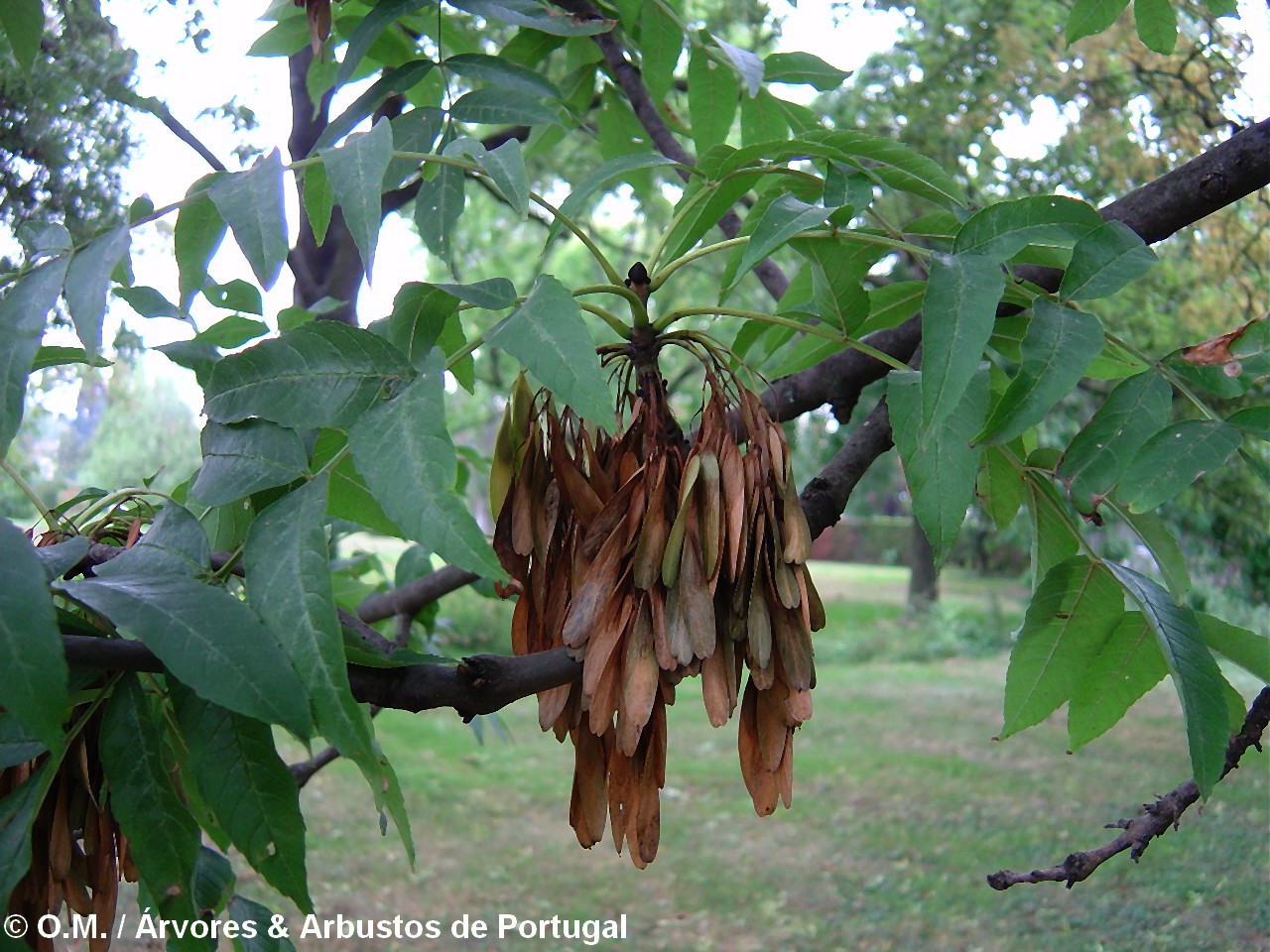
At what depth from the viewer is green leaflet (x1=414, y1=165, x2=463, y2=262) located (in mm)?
968

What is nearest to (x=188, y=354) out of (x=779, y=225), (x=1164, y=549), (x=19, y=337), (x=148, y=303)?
(x=148, y=303)

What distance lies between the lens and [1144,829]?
0.84m

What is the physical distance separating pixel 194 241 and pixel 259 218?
21cm

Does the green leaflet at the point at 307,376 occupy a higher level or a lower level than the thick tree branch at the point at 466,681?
higher

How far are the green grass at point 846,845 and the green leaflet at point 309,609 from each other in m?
1.55

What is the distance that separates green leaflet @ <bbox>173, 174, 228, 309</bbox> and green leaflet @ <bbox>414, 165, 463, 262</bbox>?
18 cm

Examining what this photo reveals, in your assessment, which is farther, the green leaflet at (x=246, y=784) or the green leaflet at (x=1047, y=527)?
the green leaflet at (x=1047, y=527)

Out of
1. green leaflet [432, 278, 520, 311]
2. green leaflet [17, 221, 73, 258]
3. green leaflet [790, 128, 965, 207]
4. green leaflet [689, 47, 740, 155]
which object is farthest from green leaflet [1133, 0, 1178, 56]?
green leaflet [17, 221, 73, 258]

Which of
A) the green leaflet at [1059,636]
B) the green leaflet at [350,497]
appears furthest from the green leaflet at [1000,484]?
the green leaflet at [350,497]

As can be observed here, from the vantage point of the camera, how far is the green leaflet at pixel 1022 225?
0.73 m

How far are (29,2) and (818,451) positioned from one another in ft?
23.0

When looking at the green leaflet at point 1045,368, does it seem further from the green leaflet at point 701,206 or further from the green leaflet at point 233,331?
the green leaflet at point 233,331

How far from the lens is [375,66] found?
1.50 meters

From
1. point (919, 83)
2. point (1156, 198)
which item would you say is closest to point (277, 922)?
point (1156, 198)
